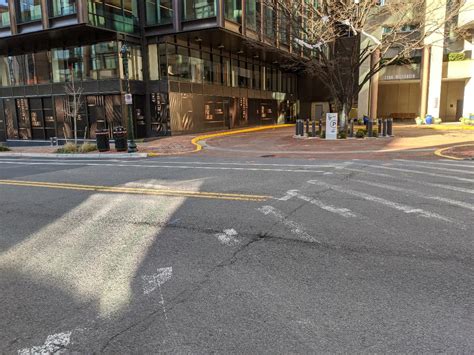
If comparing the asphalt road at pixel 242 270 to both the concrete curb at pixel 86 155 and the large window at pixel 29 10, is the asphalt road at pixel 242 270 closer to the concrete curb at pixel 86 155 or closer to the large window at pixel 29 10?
the concrete curb at pixel 86 155

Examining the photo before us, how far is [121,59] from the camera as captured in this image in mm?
27047

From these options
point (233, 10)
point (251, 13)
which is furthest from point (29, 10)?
point (251, 13)

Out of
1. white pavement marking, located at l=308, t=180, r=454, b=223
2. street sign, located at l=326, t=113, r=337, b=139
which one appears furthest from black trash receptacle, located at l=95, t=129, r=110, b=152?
white pavement marking, located at l=308, t=180, r=454, b=223

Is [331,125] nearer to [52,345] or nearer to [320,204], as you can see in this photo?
[320,204]

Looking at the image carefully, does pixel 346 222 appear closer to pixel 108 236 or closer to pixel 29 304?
pixel 108 236

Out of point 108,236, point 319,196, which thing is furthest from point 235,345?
point 319,196

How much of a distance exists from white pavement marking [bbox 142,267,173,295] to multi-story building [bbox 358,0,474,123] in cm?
3360

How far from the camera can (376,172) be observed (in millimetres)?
11492

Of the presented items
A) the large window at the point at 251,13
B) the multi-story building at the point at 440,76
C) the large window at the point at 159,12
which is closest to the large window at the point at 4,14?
the large window at the point at 159,12

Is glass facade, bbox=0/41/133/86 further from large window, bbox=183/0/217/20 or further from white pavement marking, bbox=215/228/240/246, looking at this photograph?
white pavement marking, bbox=215/228/240/246

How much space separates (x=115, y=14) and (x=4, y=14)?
28.1 feet

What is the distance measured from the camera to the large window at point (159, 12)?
27.8m

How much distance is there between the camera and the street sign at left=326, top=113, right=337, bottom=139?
74.9 ft

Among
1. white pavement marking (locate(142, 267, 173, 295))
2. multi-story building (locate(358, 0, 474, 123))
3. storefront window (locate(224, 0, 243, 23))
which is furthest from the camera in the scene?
multi-story building (locate(358, 0, 474, 123))
